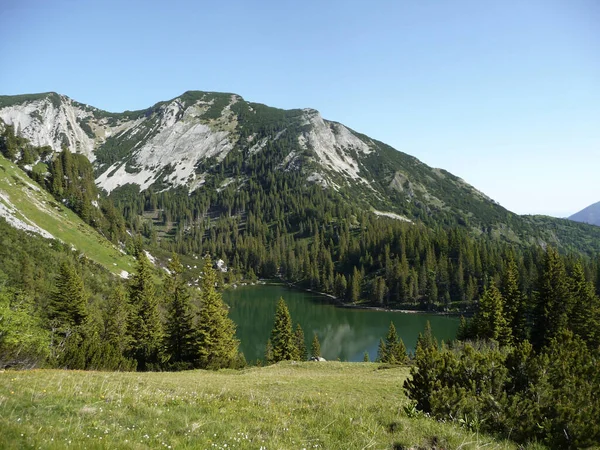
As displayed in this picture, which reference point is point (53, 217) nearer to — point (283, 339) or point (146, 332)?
point (146, 332)

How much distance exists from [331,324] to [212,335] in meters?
75.7

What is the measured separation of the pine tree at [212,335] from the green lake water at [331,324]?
117 feet

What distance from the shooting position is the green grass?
246ft

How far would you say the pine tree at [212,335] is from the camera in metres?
42.3

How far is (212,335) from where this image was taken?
142 ft

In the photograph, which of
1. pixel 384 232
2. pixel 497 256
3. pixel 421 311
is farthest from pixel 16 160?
pixel 497 256

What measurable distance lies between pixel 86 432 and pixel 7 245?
66966 millimetres

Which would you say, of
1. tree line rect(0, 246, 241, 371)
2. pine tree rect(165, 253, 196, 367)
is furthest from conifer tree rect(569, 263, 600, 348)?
pine tree rect(165, 253, 196, 367)

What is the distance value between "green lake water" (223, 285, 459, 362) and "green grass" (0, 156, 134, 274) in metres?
41.7

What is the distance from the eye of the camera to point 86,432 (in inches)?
261

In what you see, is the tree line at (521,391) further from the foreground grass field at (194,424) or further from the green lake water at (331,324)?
the green lake water at (331,324)

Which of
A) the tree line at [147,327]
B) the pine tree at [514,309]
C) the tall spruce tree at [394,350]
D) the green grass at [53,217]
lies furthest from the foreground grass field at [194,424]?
the green grass at [53,217]

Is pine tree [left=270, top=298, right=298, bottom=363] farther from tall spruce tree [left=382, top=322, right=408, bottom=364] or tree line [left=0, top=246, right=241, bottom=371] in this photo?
tall spruce tree [left=382, top=322, right=408, bottom=364]

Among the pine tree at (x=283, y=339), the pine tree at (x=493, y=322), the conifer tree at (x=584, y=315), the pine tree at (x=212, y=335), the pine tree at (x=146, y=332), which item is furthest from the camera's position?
the pine tree at (x=283, y=339)
